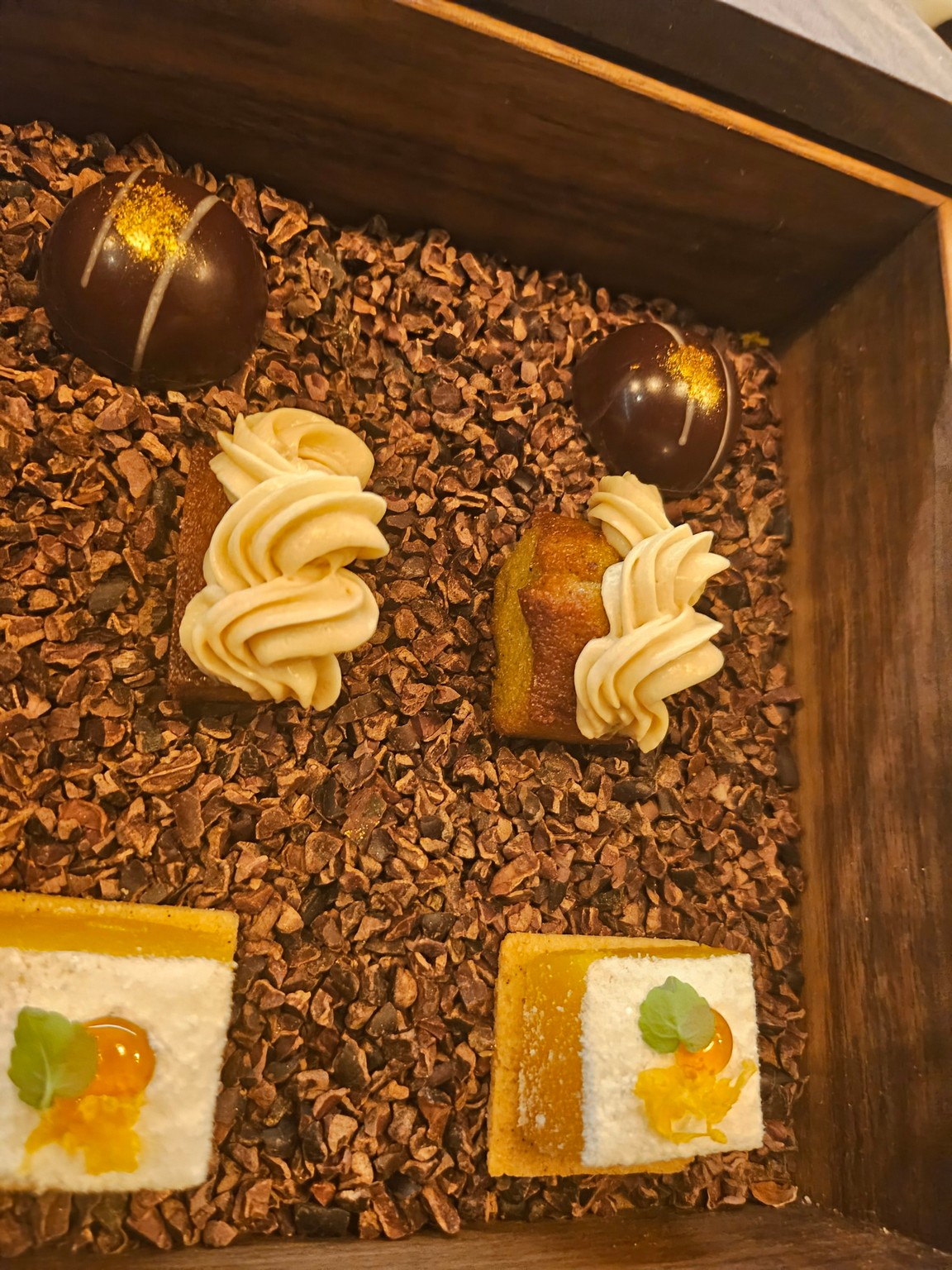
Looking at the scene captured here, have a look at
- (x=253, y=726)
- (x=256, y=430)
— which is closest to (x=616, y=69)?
(x=256, y=430)

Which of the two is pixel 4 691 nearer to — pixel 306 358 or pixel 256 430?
pixel 256 430

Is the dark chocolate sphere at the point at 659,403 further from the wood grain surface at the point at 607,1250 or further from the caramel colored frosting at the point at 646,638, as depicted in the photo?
the wood grain surface at the point at 607,1250

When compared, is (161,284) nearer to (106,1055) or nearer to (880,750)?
(106,1055)

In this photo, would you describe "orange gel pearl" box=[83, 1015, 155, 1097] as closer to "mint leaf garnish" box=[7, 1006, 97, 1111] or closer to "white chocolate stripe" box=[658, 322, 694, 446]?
"mint leaf garnish" box=[7, 1006, 97, 1111]

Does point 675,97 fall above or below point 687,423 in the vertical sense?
above

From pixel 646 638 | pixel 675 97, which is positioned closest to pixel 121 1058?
pixel 646 638

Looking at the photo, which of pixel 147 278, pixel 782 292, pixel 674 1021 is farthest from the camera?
pixel 782 292

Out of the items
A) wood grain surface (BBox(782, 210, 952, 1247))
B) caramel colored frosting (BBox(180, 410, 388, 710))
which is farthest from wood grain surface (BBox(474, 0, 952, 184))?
caramel colored frosting (BBox(180, 410, 388, 710))

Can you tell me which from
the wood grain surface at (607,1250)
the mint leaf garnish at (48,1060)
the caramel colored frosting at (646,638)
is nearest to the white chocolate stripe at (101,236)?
the caramel colored frosting at (646,638)
